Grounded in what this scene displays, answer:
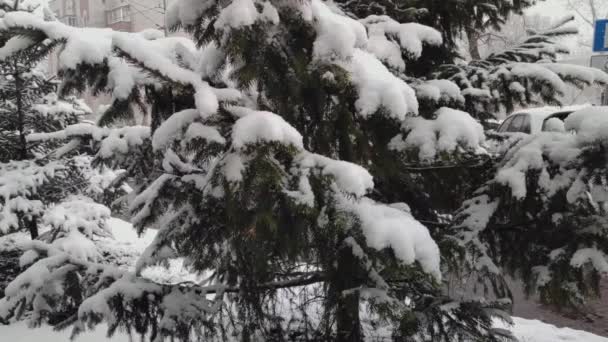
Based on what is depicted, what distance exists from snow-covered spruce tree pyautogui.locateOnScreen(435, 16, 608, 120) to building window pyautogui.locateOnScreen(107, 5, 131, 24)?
26.8 meters

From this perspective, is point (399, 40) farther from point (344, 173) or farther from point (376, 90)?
point (344, 173)

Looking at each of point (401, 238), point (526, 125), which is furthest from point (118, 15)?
point (401, 238)

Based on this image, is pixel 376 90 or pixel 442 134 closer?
pixel 376 90

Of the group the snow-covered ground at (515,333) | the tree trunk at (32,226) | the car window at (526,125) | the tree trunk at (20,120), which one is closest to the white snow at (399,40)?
the snow-covered ground at (515,333)

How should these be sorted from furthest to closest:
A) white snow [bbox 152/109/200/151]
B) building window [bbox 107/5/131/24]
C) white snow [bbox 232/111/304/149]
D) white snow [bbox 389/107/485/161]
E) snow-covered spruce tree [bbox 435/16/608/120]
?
building window [bbox 107/5/131/24], snow-covered spruce tree [bbox 435/16/608/120], white snow [bbox 389/107/485/161], white snow [bbox 152/109/200/151], white snow [bbox 232/111/304/149]

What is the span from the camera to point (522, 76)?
2.68 meters

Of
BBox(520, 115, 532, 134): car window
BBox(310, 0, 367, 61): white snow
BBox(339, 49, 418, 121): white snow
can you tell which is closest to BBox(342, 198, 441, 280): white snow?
BBox(339, 49, 418, 121): white snow

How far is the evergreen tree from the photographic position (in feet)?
5.53

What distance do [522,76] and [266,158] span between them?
6.20 feet

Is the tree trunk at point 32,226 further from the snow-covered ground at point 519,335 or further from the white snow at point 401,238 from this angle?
the white snow at point 401,238

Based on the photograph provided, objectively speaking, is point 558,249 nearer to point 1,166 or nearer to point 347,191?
point 347,191

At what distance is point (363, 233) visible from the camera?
180cm

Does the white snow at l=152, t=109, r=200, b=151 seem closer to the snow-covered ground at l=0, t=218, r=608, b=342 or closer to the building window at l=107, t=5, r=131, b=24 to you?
the snow-covered ground at l=0, t=218, r=608, b=342

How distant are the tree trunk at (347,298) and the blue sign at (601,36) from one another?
5.73 meters
